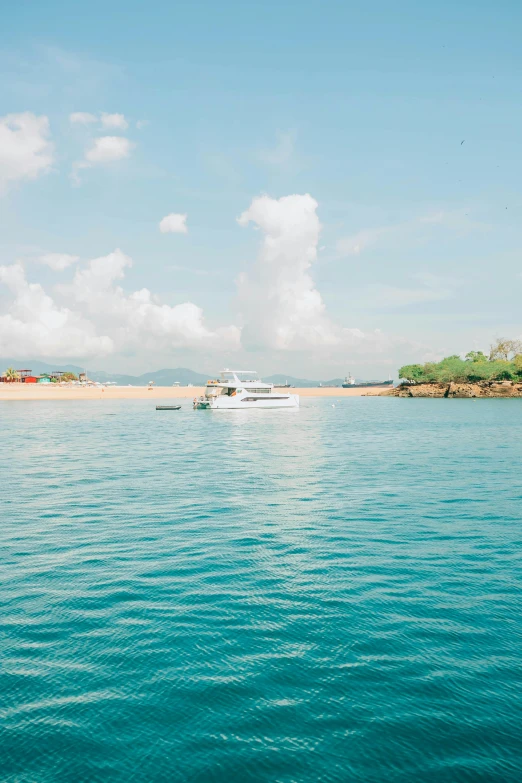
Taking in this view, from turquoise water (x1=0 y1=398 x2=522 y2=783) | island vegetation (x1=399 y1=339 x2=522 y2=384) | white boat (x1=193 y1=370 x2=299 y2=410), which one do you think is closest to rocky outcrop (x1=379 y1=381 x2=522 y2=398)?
island vegetation (x1=399 y1=339 x2=522 y2=384)

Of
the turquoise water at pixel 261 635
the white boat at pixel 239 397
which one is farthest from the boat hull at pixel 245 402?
the turquoise water at pixel 261 635

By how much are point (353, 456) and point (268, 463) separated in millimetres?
6663

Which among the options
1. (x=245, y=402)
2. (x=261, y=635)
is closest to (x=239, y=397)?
(x=245, y=402)

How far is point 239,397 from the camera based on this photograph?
334 ft

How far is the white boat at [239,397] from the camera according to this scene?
101 meters

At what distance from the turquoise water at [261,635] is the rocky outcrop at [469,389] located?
160 m

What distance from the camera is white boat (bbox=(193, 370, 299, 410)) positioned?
3971 inches

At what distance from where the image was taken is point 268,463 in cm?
3572

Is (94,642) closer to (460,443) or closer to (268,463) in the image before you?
(268,463)

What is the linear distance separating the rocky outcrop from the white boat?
3499 inches

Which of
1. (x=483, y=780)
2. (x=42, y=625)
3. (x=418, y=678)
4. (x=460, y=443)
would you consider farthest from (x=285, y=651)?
(x=460, y=443)

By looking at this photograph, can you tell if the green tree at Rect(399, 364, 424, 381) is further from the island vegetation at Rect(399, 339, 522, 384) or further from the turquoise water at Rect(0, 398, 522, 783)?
the turquoise water at Rect(0, 398, 522, 783)

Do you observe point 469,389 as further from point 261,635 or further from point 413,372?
point 261,635

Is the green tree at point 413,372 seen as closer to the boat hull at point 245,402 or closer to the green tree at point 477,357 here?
the green tree at point 477,357
